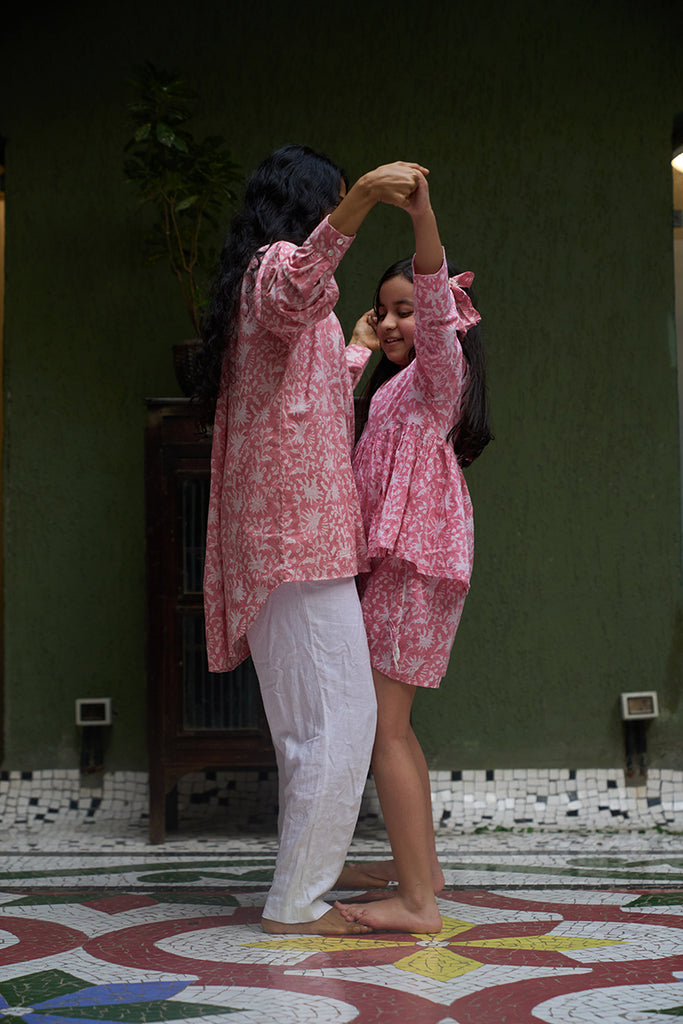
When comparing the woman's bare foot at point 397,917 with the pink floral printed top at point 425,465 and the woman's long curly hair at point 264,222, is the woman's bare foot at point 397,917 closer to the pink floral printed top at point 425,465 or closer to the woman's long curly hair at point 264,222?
the pink floral printed top at point 425,465

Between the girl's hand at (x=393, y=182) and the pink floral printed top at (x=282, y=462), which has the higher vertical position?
the girl's hand at (x=393, y=182)

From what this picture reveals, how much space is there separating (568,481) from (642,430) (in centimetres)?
28

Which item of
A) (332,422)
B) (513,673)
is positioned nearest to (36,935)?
(332,422)

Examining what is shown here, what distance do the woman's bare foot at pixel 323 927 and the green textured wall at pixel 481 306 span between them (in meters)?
1.27

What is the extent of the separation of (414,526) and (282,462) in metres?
0.29

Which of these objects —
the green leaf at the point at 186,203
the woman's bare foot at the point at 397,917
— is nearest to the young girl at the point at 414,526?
the woman's bare foot at the point at 397,917

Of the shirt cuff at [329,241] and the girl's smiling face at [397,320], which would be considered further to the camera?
the girl's smiling face at [397,320]

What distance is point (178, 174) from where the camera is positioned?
2945 millimetres

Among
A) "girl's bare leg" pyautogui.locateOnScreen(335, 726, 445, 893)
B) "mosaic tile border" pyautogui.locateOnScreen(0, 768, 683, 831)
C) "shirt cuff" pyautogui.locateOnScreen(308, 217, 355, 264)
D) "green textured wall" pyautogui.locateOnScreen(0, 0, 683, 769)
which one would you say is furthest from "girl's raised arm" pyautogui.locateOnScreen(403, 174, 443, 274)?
"mosaic tile border" pyautogui.locateOnScreen(0, 768, 683, 831)

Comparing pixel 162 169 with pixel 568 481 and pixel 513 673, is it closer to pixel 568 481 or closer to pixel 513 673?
pixel 568 481

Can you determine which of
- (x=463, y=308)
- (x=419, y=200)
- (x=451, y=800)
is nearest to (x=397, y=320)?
(x=463, y=308)

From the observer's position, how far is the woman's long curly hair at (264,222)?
1.94 m

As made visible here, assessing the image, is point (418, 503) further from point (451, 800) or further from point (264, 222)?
point (451, 800)

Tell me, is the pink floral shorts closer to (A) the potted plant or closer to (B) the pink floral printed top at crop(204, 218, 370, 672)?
(B) the pink floral printed top at crop(204, 218, 370, 672)
